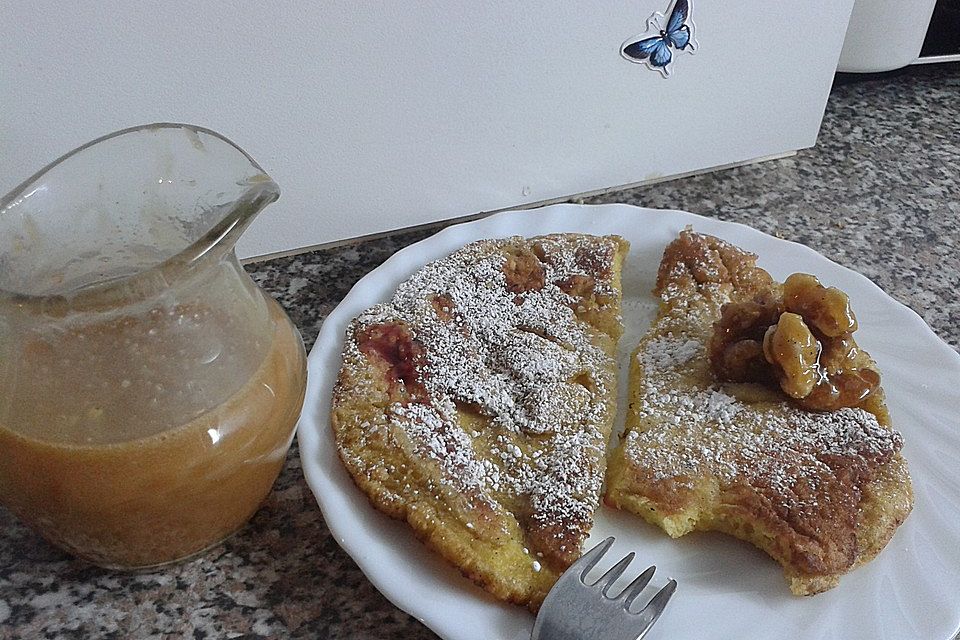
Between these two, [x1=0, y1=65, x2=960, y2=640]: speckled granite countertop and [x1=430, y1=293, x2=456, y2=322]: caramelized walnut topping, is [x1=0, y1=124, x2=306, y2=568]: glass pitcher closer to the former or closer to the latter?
[x1=0, y1=65, x2=960, y2=640]: speckled granite countertop

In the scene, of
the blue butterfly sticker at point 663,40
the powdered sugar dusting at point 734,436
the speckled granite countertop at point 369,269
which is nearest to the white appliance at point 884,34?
the speckled granite countertop at point 369,269

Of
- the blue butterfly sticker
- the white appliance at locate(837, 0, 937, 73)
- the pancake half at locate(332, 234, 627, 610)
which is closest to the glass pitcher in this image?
the pancake half at locate(332, 234, 627, 610)

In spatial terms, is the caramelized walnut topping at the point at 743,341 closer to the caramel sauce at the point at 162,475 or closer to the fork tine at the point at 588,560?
the fork tine at the point at 588,560

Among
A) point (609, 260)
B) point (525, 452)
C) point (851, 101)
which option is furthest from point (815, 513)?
point (851, 101)

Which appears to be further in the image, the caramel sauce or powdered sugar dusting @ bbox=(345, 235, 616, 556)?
powdered sugar dusting @ bbox=(345, 235, 616, 556)

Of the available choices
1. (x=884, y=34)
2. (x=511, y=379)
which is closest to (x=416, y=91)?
(x=511, y=379)

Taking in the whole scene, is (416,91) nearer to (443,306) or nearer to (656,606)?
(443,306)

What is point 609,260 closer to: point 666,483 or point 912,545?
point 666,483
